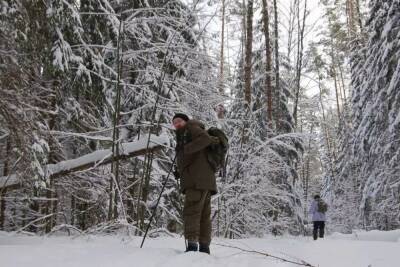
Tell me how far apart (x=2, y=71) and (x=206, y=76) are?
5521mm

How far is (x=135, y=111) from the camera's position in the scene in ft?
28.8

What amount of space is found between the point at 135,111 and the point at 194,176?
380 centimetres

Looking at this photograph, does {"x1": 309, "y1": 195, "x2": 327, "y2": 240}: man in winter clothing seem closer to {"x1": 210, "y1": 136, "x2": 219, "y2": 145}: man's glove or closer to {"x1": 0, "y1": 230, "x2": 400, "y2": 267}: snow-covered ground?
{"x1": 0, "y1": 230, "x2": 400, "y2": 267}: snow-covered ground

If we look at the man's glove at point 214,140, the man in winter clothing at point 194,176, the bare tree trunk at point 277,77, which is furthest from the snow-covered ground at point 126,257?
the bare tree trunk at point 277,77

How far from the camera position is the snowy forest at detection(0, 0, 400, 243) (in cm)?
620

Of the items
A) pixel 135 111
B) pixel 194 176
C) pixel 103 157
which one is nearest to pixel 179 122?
pixel 194 176

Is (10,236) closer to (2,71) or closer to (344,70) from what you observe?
(2,71)

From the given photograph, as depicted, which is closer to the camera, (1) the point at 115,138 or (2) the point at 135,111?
(1) the point at 115,138

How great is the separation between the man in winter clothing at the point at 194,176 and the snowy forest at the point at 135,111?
0.63m

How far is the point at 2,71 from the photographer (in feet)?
17.4

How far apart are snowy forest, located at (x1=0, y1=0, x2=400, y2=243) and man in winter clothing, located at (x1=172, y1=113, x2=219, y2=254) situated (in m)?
0.63

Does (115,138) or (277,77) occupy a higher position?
(277,77)

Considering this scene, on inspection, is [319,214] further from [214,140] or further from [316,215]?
[214,140]

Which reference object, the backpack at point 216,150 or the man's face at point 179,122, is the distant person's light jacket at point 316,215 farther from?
the man's face at point 179,122
